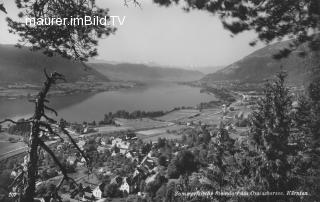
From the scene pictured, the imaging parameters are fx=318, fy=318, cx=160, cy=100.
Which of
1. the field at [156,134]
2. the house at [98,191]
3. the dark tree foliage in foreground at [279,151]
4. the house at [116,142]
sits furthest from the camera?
the field at [156,134]

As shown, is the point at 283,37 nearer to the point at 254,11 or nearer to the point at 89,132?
the point at 254,11

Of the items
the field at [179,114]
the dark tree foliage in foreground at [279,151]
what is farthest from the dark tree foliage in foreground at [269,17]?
the field at [179,114]

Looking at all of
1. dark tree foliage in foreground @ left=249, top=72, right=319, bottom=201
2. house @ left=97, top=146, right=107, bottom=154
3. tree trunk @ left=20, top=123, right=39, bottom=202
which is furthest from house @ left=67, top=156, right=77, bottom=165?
tree trunk @ left=20, top=123, right=39, bottom=202

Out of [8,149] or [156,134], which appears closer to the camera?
[8,149]

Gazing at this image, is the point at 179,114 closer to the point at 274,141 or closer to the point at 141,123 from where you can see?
the point at 141,123

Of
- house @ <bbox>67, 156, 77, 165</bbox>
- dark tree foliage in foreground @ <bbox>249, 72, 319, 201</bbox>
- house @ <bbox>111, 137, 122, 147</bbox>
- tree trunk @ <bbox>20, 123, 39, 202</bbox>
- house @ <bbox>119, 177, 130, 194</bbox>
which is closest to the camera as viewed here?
→ tree trunk @ <bbox>20, 123, 39, 202</bbox>

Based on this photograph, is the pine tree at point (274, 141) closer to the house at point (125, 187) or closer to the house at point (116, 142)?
the house at point (125, 187)

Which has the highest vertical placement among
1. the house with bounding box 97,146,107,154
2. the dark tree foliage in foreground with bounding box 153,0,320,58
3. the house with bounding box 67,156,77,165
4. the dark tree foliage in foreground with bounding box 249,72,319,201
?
the dark tree foliage in foreground with bounding box 153,0,320,58

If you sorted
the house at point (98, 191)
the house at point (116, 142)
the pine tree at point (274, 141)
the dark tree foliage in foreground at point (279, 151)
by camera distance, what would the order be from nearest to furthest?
1. the dark tree foliage in foreground at point (279, 151)
2. the pine tree at point (274, 141)
3. the house at point (98, 191)
4. the house at point (116, 142)

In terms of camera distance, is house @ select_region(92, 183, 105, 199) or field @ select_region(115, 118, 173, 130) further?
field @ select_region(115, 118, 173, 130)

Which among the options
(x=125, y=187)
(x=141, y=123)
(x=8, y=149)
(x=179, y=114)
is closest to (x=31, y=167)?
(x=125, y=187)

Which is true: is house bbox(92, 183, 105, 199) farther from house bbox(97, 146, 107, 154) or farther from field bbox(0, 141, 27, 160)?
field bbox(0, 141, 27, 160)
